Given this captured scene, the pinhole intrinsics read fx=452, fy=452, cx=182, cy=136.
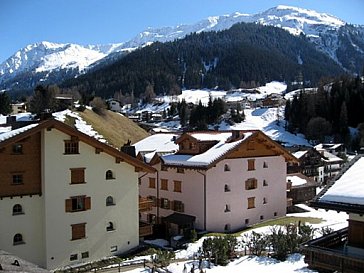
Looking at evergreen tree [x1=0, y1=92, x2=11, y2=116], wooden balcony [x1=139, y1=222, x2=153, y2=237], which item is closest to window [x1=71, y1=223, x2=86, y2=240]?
wooden balcony [x1=139, y1=222, x2=153, y2=237]

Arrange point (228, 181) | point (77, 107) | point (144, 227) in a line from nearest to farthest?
point (144, 227), point (228, 181), point (77, 107)

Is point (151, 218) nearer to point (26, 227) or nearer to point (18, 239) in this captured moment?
point (26, 227)

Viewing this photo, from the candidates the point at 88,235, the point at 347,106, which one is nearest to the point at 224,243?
the point at 88,235

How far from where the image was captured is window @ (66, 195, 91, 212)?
2734 centimetres

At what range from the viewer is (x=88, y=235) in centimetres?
2786

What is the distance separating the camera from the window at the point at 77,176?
27672 mm

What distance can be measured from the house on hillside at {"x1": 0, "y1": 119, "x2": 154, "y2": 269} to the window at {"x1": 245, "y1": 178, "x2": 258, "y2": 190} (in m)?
11.8

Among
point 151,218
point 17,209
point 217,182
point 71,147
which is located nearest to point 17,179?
point 17,209

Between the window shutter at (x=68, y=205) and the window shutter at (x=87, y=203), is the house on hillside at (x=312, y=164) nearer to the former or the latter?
the window shutter at (x=87, y=203)

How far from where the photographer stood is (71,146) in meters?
27.8

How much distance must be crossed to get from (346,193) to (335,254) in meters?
2.12

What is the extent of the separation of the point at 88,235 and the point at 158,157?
511 inches

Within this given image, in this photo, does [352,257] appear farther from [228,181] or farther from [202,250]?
[228,181]

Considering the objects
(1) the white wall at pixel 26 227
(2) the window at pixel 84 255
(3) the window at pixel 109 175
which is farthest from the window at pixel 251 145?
(1) the white wall at pixel 26 227
